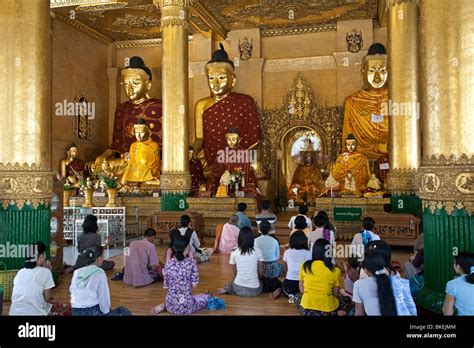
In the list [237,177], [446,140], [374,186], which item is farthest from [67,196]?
[446,140]

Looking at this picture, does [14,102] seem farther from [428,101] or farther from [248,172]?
[248,172]

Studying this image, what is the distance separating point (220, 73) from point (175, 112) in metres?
2.90

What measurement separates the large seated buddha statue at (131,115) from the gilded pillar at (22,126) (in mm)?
6355

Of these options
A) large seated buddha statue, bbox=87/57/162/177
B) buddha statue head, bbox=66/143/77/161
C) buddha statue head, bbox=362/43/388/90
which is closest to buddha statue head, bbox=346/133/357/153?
buddha statue head, bbox=362/43/388/90

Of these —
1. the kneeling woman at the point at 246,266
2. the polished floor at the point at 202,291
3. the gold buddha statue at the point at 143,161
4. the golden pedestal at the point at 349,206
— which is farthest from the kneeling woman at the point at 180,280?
the gold buddha statue at the point at 143,161

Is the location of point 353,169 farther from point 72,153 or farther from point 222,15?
point 72,153

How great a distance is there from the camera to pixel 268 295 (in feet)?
14.7

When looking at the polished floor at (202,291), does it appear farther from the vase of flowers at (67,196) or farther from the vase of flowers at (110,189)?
the vase of flowers at (67,196)

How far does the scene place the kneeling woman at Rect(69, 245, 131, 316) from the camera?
305cm

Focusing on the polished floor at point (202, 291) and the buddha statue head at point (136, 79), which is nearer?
the polished floor at point (202, 291)

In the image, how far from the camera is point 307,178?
12.2m

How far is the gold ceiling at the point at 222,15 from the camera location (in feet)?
34.3

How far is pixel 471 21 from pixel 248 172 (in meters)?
7.06

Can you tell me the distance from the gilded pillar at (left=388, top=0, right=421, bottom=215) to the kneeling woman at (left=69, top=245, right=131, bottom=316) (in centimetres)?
582
